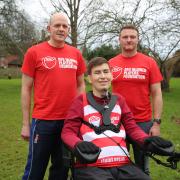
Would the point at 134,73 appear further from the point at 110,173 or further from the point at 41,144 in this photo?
the point at 110,173

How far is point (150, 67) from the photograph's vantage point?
4770 millimetres

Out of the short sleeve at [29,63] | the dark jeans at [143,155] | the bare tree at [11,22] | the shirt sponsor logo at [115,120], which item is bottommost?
the dark jeans at [143,155]

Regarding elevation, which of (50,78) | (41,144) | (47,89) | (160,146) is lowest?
(41,144)

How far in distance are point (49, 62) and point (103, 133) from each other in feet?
3.46

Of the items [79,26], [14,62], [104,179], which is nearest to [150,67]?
[104,179]

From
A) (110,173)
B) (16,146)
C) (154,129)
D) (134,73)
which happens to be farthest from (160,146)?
(16,146)

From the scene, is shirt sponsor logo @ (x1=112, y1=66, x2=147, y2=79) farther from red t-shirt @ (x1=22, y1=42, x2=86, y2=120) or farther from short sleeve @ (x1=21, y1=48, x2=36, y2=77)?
short sleeve @ (x1=21, y1=48, x2=36, y2=77)

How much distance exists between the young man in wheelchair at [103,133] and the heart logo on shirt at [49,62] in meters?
0.51

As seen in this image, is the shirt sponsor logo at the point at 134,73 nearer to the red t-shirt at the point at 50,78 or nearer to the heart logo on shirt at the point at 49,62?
the red t-shirt at the point at 50,78

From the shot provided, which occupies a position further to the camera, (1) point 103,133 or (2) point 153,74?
(2) point 153,74

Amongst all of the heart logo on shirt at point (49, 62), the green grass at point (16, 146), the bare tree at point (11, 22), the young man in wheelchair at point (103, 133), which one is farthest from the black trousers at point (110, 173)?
the bare tree at point (11, 22)

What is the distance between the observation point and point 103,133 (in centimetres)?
384

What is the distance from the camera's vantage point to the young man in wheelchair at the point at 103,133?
142 inches

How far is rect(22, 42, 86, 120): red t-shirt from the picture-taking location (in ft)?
14.4
